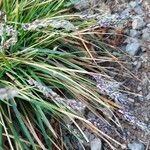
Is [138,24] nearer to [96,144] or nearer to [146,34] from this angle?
[146,34]

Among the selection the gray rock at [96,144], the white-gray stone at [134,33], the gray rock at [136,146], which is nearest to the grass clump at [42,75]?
the gray rock at [96,144]

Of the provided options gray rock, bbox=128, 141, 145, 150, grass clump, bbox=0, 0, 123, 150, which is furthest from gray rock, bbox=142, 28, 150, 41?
gray rock, bbox=128, 141, 145, 150

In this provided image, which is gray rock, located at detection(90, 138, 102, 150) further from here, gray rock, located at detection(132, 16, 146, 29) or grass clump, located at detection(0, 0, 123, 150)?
gray rock, located at detection(132, 16, 146, 29)

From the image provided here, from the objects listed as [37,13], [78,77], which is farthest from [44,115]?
[37,13]

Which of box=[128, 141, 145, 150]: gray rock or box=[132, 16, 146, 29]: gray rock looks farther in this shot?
box=[132, 16, 146, 29]: gray rock

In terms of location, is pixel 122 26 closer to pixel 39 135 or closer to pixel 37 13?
pixel 37 13

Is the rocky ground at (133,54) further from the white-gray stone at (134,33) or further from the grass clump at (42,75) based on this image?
the grass clump at (42,75)

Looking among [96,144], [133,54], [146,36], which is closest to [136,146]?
[96,144]
